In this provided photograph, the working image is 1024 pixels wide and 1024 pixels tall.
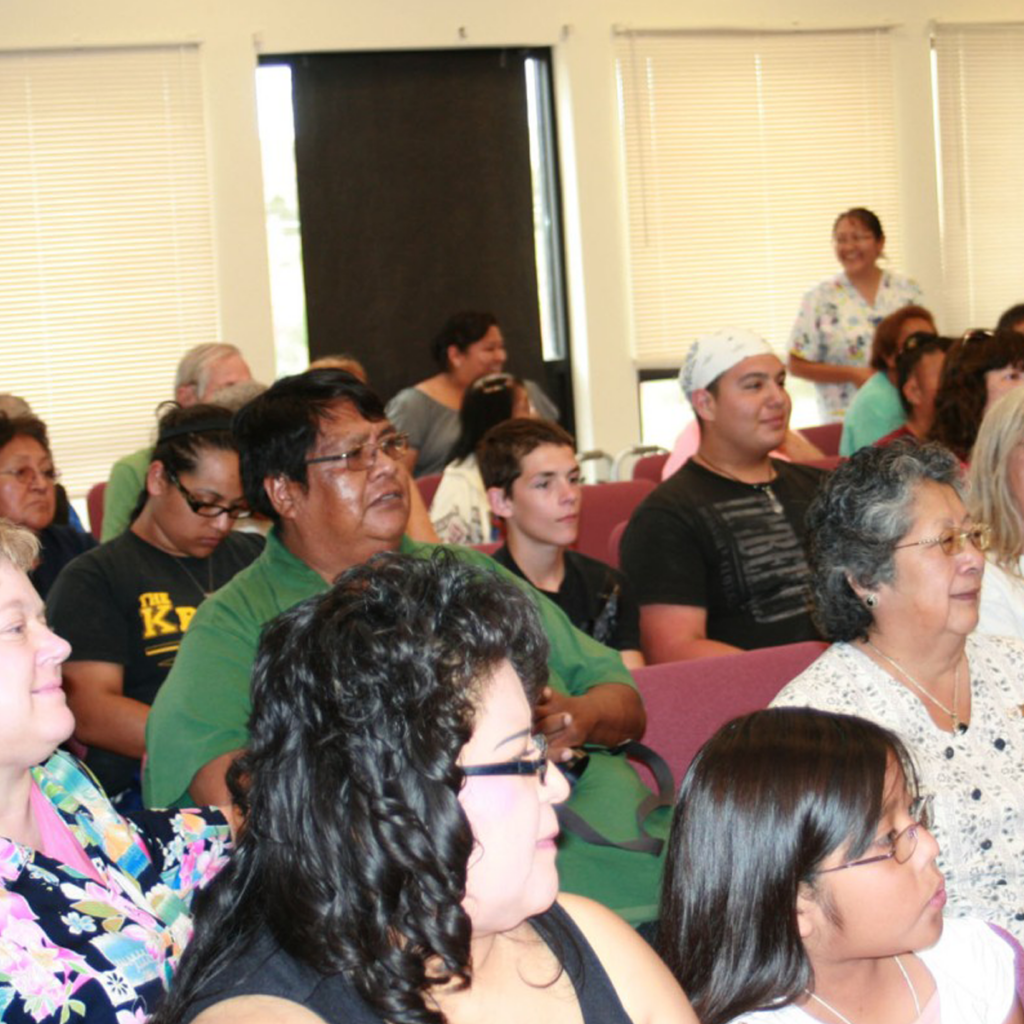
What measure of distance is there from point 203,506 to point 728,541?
1.25m

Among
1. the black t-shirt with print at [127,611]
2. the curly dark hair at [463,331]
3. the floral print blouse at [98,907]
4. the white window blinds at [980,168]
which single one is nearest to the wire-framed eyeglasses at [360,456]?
the black t-shirt with print at [127,611]

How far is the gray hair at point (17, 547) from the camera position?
1932mm

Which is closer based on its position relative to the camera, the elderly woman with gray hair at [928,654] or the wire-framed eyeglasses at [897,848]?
the wire-framed eyeglasses at [897,848]

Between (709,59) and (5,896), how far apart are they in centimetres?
676

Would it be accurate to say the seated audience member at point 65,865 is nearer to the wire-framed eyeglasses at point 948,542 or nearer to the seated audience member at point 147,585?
the seated audience member at point 147,585

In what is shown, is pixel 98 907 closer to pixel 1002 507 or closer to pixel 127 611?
pixel 127 611

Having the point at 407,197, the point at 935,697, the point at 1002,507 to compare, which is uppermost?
the point at 407,197

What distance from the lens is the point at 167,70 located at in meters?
6.91

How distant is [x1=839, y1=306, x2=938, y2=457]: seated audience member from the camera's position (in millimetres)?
5496

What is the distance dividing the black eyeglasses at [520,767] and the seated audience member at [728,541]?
6.60ft

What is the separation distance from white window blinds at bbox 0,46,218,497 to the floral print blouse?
5.12m

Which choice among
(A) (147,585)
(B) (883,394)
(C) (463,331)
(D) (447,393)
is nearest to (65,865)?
(A) (147,585)

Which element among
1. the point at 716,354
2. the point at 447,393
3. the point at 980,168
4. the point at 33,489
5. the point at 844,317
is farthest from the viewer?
the point at 980,168

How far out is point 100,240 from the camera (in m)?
6.96
